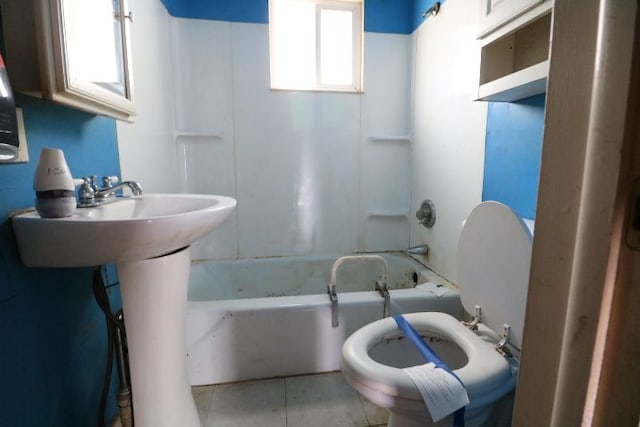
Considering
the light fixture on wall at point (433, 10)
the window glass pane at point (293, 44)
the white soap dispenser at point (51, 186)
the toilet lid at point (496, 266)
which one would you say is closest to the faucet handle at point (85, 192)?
the white soap dispenser at point (51, 186)

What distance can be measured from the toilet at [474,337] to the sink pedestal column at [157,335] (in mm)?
528

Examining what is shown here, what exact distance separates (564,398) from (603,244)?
0.15 meters

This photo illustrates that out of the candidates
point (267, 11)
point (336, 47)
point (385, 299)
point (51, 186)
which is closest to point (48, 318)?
point (51, 186)

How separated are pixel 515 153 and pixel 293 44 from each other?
158cm

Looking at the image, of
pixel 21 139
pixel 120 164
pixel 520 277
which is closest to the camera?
pixel 21 139

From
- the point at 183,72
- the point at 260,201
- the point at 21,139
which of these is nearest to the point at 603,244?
the point at 21,139

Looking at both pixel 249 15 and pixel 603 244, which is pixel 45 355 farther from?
pixel 249 15

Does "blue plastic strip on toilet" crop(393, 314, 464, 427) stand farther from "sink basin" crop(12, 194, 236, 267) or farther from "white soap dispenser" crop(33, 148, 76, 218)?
"white soap dispenser" crop(33, 148, 76, 218)

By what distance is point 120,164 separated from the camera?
1.28 m

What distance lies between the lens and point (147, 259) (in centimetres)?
84

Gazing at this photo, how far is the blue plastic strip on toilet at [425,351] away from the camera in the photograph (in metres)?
0.81

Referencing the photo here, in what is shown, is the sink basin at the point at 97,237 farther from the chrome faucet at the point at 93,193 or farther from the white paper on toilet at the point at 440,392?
the white paper on toilet at the point at 440,392

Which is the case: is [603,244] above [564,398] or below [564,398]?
above

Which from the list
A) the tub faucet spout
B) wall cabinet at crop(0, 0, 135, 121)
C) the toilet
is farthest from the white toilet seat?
wall cabinet at crop(0, 0, 135, 121)
